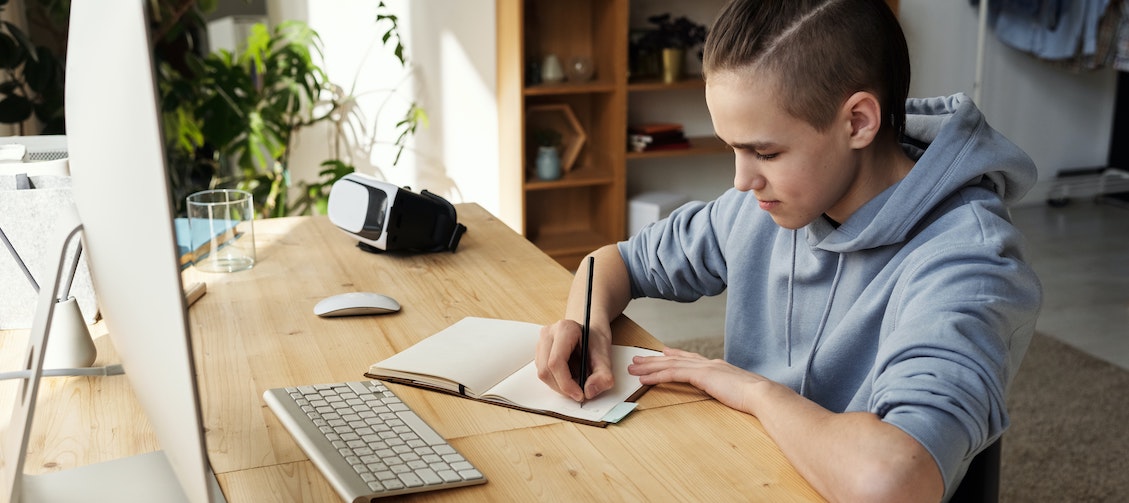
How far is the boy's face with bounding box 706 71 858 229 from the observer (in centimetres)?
111

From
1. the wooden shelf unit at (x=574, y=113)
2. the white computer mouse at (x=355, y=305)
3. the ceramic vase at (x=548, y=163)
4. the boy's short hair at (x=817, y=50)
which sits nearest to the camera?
the boy's short hair at (x=817, y=50)

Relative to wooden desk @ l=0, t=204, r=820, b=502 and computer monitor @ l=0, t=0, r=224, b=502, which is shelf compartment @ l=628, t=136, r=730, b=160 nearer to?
wooden desk @ l=0, t=204, r=820, b=502

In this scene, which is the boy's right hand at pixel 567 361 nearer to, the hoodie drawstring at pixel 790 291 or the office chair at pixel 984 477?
the hoodie drawstring at pixel 790 291

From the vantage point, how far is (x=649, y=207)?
4066mm

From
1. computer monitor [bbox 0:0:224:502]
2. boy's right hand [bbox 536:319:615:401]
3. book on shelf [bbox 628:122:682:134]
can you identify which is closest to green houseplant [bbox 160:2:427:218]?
book on shelf [bbox 628:122:682:134]

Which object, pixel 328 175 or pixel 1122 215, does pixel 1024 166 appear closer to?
pixel 328 175

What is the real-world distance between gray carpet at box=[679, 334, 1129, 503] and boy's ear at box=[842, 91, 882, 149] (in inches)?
57.1

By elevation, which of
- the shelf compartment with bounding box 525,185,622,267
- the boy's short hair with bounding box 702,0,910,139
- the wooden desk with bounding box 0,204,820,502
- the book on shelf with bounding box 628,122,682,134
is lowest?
the shelf compartment with bounding box 525,185,622,267

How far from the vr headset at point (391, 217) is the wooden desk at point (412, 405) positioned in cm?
6

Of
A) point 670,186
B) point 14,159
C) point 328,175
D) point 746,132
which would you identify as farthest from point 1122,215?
point 14,159

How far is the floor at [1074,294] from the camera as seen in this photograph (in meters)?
3.29

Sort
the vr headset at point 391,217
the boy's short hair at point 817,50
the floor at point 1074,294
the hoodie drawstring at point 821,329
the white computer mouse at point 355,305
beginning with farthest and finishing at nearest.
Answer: the floor at point 1074,294, the vr headset at point 391,217, the white computer mouse at point 355,305, the hoodie drawstring at point 821,329, the boy's short hair at point 817,50

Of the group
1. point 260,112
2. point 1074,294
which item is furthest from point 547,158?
point 1074,294

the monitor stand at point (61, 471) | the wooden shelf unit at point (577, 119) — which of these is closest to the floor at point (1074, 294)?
the wooden shelf unit at point (577, 119)
